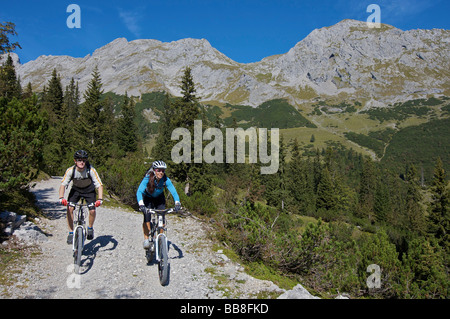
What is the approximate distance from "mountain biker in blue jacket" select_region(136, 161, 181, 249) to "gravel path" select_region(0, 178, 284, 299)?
1088 mm

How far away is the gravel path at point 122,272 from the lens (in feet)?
19.9

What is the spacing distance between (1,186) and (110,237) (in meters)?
3.78

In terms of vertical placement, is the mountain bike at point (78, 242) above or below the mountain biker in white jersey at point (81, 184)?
below

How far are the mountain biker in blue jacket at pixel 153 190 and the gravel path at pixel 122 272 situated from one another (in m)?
1.09

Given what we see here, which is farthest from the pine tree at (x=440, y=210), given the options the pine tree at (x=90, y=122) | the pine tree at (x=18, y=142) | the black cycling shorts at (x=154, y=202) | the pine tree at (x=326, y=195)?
the pine tree at (x=18, y=142)

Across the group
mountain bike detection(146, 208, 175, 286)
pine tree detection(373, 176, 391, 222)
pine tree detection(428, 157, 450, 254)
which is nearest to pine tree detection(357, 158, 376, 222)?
pine tree detection(373, 176, 391, 222)

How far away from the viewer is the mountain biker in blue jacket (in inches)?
272

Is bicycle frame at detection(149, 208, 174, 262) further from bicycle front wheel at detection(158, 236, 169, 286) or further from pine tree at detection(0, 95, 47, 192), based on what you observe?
pine tree at detection(0, 95, 47, 192)

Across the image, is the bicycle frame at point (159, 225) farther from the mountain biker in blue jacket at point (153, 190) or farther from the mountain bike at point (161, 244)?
the mountain biker in blue jacket at point (153, 190)

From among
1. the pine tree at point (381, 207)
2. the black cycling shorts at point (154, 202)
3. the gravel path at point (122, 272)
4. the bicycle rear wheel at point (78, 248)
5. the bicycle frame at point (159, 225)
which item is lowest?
the pine tree at point (381, 207)

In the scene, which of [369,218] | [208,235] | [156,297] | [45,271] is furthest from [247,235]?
[369,218]

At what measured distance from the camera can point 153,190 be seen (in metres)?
7.17

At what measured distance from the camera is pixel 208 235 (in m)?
11.4
